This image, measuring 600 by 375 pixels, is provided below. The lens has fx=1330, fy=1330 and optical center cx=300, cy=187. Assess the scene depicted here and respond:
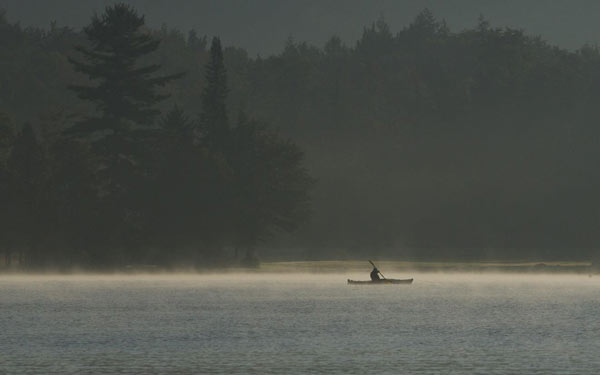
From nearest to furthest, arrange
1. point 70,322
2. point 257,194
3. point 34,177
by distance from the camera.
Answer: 1. point 70,322
2. point 34,177
3. point 257,194

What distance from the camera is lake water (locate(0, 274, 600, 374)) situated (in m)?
49.6

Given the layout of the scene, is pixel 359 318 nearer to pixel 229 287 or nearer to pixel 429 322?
pixel 429 322

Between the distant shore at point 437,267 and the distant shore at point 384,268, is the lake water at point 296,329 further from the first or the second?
the distant shore at point 437,267

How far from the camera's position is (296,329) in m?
65.0

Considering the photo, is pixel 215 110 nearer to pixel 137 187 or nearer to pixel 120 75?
pixel 120 75

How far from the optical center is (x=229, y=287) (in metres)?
108

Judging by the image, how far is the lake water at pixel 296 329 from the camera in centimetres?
4959

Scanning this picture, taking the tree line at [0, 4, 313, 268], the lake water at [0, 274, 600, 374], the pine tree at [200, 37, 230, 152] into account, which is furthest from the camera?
the pine tree at [200, 37, 230, 152]

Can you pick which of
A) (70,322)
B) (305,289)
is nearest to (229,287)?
(305,289)

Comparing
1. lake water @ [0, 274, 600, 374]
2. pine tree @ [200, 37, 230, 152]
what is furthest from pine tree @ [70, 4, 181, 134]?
lake water @ [0, 274, 600, 374]

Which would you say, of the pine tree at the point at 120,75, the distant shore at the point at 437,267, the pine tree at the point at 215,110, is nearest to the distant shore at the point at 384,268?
the distant shore at the point at 437,267

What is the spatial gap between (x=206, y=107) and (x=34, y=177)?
27.7 metres

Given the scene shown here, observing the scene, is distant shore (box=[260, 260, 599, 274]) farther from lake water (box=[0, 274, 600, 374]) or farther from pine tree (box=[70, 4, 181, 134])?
lake water (box=[0, 274, 600, 374])

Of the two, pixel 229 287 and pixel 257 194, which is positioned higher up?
pixel 257 194
